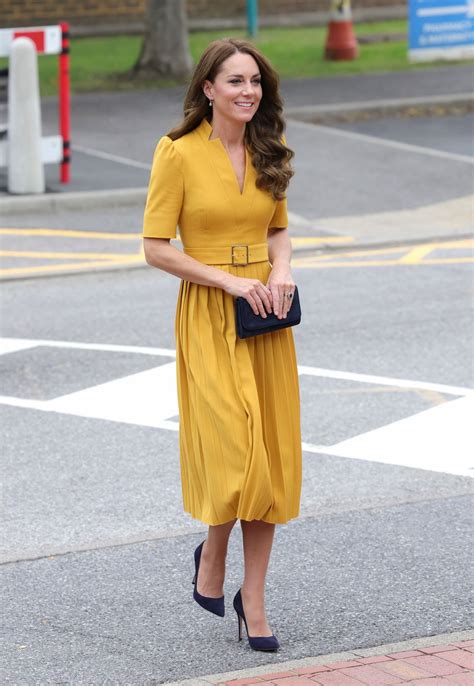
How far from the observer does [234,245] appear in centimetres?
499

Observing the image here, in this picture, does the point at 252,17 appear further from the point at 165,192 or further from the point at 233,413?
the point at 233,413

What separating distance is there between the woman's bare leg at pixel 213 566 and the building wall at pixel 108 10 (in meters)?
27.4

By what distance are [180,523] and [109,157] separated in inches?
452

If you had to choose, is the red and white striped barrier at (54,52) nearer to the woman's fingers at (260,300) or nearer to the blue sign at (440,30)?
the blue sign at (440,30)

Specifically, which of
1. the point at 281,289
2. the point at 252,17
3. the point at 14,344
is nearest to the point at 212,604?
the point at 281,289

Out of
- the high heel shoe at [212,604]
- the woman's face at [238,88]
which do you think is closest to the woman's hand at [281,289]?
the woman's face at [238,88]

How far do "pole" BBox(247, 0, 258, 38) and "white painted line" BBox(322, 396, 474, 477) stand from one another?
942 inches

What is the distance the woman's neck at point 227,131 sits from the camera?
4969 millimetres

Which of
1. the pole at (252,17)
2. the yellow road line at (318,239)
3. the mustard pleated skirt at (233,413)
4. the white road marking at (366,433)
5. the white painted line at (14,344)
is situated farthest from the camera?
the pole at (252,17)

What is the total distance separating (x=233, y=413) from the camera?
4840 millimetres

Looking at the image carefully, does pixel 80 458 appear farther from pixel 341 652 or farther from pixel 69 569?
pixel 341 652

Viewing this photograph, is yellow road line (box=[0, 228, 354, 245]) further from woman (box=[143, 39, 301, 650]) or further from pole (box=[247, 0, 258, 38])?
pole (box=[247, 0, 258, 38])

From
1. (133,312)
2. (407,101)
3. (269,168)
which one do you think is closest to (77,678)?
(269,168)

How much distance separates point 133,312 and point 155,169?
19.3 ft
